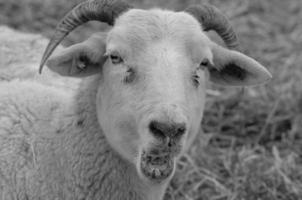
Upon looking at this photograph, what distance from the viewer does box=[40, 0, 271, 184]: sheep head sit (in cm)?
443

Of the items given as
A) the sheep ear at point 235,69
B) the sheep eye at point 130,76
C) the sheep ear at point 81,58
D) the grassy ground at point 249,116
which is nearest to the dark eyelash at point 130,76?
the sheep eye at point 130,76

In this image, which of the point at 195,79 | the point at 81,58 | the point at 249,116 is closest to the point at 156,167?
the point at 195,79

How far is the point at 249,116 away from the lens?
335 inches

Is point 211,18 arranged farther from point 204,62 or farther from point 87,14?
point 87,14

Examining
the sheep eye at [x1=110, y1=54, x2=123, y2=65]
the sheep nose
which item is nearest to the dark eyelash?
the sheep eye at [x1=110, y1=54, x2=123, y2=65]

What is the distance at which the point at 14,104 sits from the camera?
17.4ft

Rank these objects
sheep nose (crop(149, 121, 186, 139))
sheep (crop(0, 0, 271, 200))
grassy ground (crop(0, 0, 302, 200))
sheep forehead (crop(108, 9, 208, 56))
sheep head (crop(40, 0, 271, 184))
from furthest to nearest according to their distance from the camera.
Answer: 1. grassy ground (crop(0, 0, 302, 200))
2. sheep forehead (crop(108, 9, 208, 56))
3. sheep (crop(0, 0, 271, 200))
4. sheep head (crop(40, 0, 271, 184))
5. sheep nose (crop(149, 121, 186, 139))

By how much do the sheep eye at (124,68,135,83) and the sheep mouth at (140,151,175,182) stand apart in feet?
1.81

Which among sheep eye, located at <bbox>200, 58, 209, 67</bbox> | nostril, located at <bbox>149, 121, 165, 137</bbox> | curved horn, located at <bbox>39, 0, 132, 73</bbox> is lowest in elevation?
sheep eye, located at <bbox>200, 58, 209, 67</bbox>

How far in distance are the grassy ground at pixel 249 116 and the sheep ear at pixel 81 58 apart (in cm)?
229

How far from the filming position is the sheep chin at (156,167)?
4.47 m

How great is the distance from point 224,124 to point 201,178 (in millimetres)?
1284

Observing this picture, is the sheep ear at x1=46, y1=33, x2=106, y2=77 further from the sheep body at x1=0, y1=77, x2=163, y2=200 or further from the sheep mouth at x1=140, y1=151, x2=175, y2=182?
the sheep mouth at x1=140, y1=151, x2=175, y2=182

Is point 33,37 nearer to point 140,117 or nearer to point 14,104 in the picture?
point 14,104
